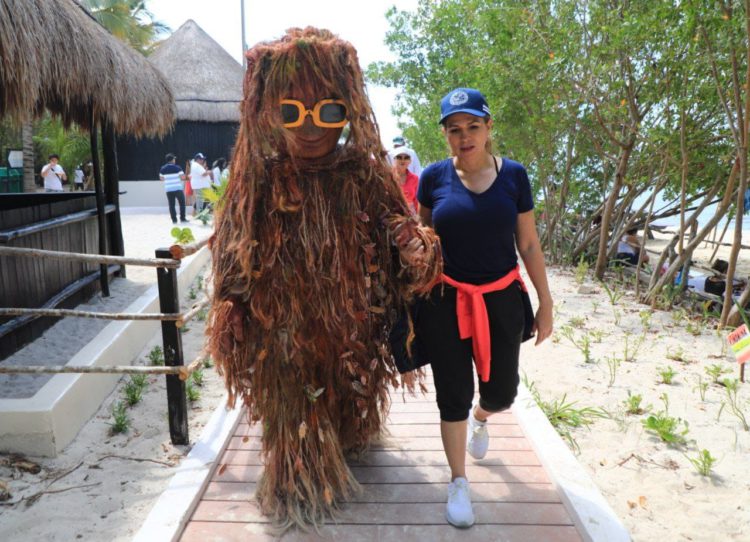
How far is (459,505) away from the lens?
234 cm

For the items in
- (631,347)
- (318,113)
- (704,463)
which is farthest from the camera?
(631,347)

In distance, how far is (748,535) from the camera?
8.23 ft

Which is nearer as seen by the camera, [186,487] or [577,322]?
[186,487]

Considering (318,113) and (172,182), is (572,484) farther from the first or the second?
(172,182)

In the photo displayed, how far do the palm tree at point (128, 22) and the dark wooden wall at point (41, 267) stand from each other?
10899 mm

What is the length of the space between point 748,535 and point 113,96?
20.3 feet

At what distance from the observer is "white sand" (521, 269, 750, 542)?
8.75 feet

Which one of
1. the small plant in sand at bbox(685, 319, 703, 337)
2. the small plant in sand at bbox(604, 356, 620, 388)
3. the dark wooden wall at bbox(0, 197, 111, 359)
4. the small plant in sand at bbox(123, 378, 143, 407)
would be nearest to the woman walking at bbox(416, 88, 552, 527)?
the small plant in sand at bbox(604, 356, 620, 388)

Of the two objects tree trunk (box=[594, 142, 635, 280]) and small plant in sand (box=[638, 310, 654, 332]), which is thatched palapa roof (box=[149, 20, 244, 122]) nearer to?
tree trunk (box=[594, 142, 635, 280])

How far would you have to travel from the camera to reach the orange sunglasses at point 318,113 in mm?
2172

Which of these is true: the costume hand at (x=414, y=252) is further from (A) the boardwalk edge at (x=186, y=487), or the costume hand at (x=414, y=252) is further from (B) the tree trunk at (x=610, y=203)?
(B) the tree trunk at (x=610, y=203)

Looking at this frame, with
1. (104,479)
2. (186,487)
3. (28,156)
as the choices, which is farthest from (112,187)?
(28,156)

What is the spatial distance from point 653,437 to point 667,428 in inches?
4.1

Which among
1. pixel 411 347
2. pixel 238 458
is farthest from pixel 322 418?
pixel 238 458
